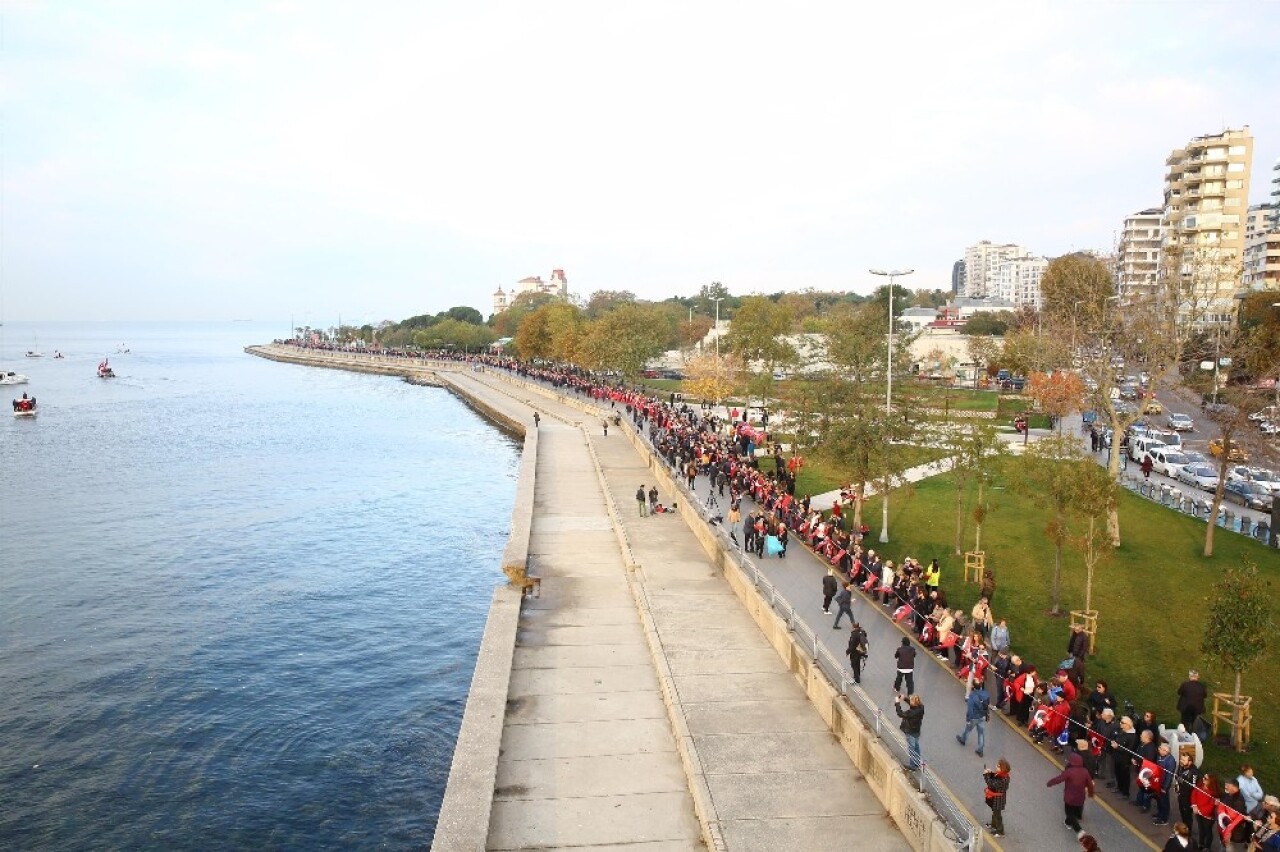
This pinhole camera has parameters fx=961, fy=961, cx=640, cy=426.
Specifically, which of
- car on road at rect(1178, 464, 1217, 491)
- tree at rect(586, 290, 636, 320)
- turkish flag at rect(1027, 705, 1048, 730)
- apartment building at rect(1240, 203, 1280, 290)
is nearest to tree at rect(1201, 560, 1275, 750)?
turkish flag at rect(1027, 705, 1048, 730)

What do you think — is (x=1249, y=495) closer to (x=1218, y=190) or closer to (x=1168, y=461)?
(x=1168, y=461)

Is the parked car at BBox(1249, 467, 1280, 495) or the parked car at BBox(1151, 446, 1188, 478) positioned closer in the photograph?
the parked car at BBox(1249, 467, 1280, 495)

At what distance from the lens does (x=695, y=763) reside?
42.3ft

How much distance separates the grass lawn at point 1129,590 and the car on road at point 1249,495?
3137 mm

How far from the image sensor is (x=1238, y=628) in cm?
Result: 1330

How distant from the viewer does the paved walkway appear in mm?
11789

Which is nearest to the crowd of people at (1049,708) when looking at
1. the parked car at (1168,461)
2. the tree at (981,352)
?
the parked car at (1168,461)

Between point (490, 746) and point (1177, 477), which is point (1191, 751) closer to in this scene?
point (490, 746)

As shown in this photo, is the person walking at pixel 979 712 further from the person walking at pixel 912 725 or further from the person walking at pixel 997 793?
the person walking at pixel 997 793

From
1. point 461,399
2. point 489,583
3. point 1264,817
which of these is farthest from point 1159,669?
point 461,399

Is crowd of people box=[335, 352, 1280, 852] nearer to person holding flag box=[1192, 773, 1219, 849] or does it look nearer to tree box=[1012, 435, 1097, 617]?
person holding flag box=[1192, 773, 1219, 849]

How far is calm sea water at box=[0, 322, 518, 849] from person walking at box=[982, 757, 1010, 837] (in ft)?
28.1

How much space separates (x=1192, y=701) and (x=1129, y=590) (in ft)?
28.3

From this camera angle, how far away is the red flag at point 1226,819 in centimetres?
1011
